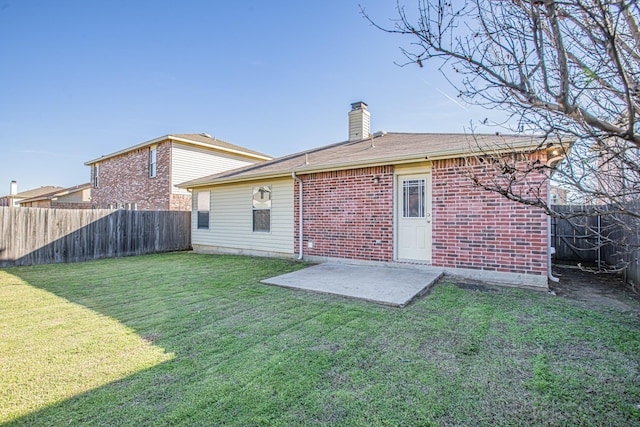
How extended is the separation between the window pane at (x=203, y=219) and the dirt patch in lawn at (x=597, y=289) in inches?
429

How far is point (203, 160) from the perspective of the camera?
626 inches

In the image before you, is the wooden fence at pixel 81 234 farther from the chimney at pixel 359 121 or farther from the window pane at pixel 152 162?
the chimney at pixel 359 121

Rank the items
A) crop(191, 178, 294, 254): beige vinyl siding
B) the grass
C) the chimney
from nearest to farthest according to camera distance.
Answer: the grass
crop(191, 178, 294, 254): beige vinyl siding
the chimney

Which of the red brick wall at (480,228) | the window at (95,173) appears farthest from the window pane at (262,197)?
the window at (95,173)

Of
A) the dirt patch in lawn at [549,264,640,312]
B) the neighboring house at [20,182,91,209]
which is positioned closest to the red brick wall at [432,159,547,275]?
the dirt patch in lawn at [549,264,640,312]

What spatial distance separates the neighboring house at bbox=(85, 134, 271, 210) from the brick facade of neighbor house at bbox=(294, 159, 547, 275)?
8.70 m

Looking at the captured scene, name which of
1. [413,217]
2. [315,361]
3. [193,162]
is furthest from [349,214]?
[193,162]

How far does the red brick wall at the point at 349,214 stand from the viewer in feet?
23.6

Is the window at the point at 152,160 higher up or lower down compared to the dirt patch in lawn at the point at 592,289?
higher up

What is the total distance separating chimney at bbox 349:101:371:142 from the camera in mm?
11633

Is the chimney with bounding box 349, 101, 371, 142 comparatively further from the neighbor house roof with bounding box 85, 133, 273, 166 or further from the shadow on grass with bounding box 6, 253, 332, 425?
the neighbor house roof with bounding box 85, 133, 273, 166

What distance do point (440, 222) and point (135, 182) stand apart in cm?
1635

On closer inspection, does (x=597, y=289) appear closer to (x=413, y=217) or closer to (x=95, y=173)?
(x=413, y=217)

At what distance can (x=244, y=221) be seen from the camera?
10312 mm
